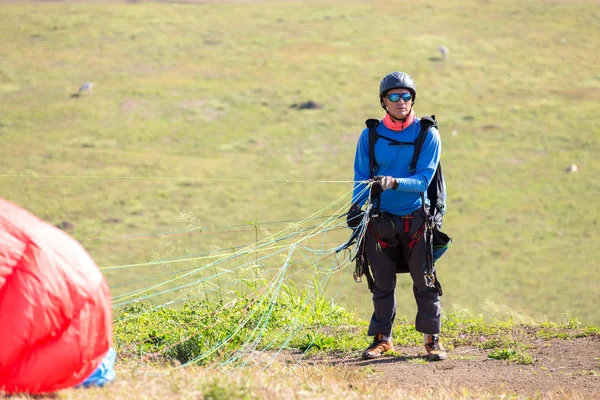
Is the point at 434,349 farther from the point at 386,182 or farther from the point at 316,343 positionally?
the point at 386,182

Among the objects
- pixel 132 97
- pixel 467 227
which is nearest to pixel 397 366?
pixel 467 227

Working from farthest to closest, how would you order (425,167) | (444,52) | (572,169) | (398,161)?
(444,52) < (572,169) < (398,161) < (425,167)

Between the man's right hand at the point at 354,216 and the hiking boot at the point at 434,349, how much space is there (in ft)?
3.07

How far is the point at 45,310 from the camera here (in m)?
3.23

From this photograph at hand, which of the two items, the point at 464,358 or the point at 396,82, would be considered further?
the point at 464,358

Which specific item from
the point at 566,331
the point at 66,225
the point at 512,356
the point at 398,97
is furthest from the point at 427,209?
the point at 66,225

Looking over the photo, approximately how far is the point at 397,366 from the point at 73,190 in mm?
29839

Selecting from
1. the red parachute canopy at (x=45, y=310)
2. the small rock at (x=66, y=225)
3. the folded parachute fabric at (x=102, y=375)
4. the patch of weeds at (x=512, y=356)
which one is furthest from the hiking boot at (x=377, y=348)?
the small rock at (x=66, y=225)

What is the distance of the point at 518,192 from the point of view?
32594 millimetres

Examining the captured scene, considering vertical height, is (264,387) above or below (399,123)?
below

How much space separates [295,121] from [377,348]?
35.6 meters

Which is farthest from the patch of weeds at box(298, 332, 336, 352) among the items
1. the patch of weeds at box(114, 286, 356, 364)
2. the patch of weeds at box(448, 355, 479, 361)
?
the patch of weeds at box(448, 355, 479, 361)

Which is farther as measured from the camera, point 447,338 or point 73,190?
point 73,190

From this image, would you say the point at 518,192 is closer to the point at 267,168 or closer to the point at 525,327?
the point at 267,168
